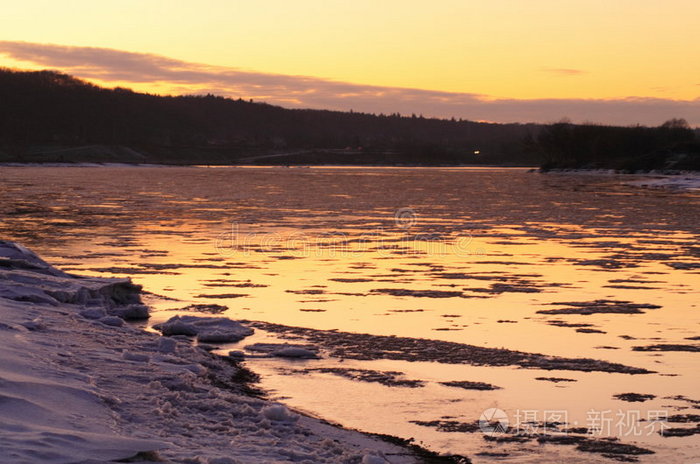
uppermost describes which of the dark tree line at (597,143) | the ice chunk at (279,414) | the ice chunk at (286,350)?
the dark tree line at (597,143)

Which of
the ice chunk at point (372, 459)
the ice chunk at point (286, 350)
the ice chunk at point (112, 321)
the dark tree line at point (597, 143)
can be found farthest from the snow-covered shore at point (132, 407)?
the dark tree line at point (597, 143)

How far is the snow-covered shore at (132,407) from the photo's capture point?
18.6ft

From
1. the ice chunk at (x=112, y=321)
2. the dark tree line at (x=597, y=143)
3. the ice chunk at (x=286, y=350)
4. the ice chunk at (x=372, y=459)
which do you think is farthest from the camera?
the dark tree line at (x=597, y=143)

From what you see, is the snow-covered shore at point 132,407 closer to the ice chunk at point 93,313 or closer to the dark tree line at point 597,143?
the ice chunk at point 93,313

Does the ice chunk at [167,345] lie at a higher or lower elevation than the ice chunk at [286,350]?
higher

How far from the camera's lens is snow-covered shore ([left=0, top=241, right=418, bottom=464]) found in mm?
5676

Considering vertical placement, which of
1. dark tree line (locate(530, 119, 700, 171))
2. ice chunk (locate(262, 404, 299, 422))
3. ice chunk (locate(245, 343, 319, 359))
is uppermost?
dark tree line (locate(530, 119, 700, 171))

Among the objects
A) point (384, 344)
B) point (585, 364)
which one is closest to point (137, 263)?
point (384, 344)

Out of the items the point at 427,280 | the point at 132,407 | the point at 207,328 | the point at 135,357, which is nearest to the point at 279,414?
the point at 132,407

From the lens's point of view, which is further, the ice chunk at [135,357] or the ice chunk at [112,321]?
the ice chunk at [112,321]

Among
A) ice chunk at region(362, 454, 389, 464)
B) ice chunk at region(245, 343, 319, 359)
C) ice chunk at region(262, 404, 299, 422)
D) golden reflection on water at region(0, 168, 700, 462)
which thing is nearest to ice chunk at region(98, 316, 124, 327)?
golden reflection on water at region(0, 168, 700, 462)

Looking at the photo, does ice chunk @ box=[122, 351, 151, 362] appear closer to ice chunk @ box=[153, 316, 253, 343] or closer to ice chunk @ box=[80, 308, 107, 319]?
ice chunk @ box=[153, 316, 253, 343]

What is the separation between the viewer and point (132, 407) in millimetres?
7031

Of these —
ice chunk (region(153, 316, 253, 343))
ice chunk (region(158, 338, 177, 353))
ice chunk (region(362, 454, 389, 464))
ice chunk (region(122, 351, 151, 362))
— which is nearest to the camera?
ice chunk (region(362, 454, 389, 464))
